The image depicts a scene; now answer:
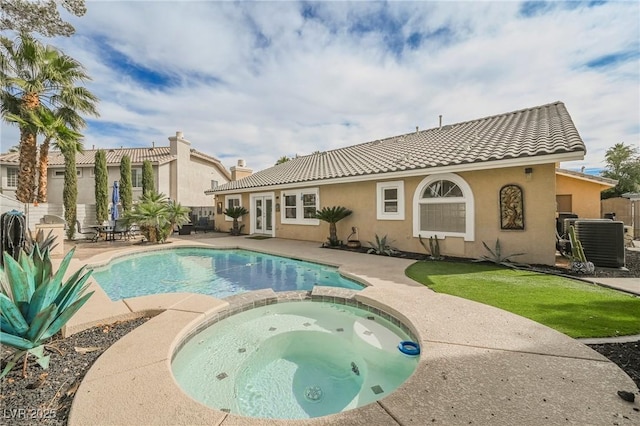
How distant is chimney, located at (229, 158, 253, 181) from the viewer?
90.1 ft

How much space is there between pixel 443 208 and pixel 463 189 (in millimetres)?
957

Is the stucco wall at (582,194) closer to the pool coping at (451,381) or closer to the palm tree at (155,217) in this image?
the pool coping at (451,381)

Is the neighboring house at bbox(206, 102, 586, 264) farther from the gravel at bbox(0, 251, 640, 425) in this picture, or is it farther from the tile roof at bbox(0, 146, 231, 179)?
the tile roof at bbox(0, 146, 231, 179)

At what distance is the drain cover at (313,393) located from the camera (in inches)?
133

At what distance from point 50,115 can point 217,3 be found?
1441 centimetres

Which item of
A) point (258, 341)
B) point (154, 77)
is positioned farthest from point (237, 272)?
point (154, 77)

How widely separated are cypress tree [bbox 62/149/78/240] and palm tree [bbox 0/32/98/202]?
1.21m

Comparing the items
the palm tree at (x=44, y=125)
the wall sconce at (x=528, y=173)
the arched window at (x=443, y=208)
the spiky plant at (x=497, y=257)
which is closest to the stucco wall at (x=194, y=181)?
the palm tree at (x=44, y=125)

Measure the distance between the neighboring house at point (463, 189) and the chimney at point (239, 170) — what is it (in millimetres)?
13172

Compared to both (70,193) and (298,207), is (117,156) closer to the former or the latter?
(70,193)

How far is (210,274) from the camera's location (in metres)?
9.43

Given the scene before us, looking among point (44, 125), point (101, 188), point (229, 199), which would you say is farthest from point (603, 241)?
point (101, 188)

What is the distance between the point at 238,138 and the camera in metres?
25.4

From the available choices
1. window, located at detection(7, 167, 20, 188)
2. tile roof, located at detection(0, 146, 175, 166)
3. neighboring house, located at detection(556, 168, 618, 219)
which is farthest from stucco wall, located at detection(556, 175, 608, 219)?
window, located at detection(7, 167, 20, 188)
